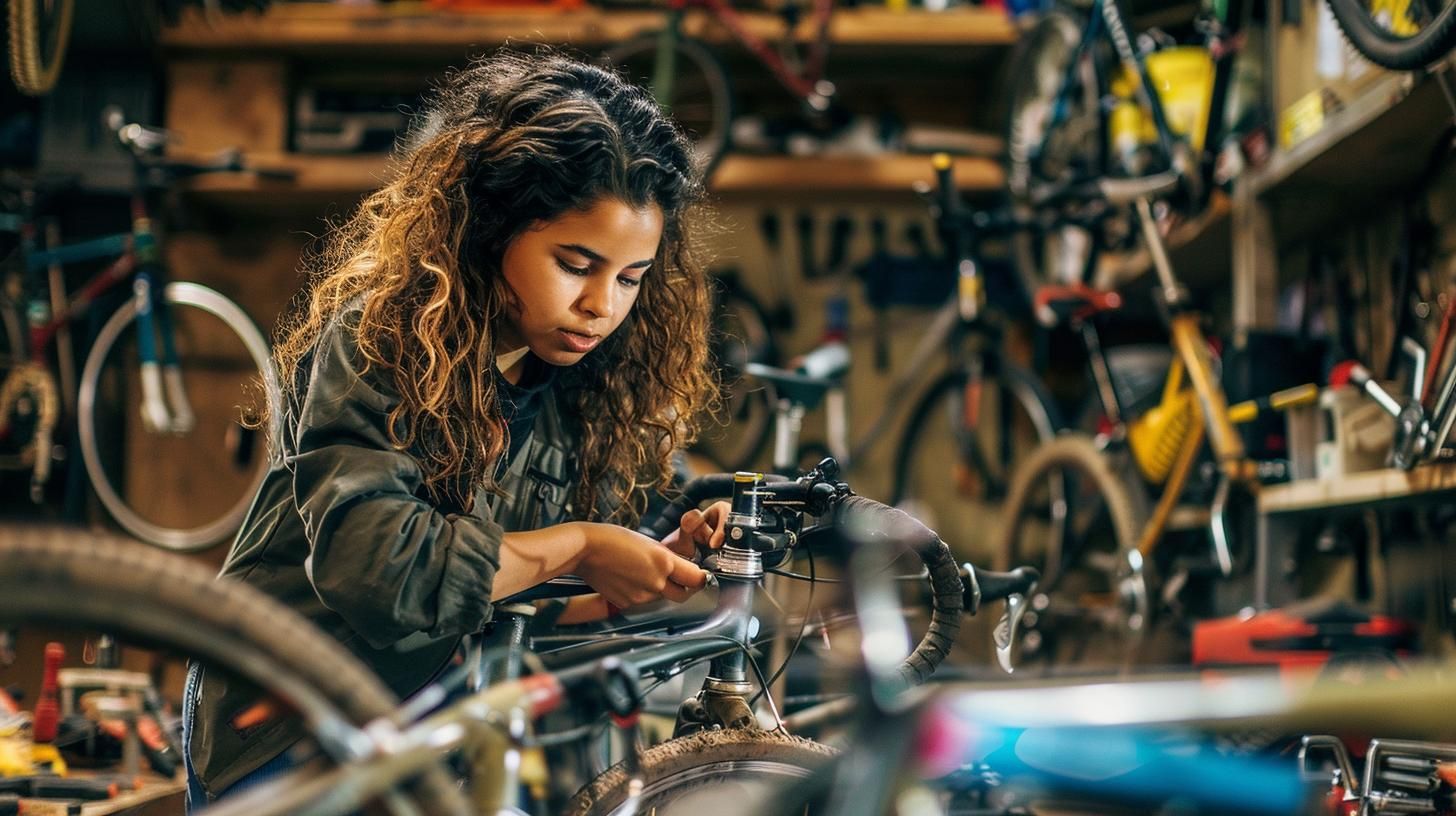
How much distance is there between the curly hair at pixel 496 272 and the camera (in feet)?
3.39

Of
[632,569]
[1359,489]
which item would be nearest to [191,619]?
[632,569]

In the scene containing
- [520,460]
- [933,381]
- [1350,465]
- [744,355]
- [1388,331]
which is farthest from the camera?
[933,381]

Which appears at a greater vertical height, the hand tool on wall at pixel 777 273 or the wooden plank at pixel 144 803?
the hand tool on wall at pixel 777 273

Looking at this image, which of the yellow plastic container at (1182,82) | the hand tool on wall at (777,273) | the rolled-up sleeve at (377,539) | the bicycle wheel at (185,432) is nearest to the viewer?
the rolled-up sleeve at (377,539)

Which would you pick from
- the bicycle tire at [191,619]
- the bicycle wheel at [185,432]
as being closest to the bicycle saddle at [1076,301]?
the bicycle wheel at [185,432]

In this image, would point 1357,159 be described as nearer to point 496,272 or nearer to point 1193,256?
point 1193,256

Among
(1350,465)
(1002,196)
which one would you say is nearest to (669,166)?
(1350,465)

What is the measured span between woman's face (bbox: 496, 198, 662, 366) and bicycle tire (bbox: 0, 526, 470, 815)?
55 cm

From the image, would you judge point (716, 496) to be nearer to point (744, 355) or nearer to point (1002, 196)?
point (744, 355)

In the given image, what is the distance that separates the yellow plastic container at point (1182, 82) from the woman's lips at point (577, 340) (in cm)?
210

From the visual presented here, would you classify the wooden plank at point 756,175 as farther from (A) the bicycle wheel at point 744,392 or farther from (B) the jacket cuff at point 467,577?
(B) the jacket cuff at point 467,577

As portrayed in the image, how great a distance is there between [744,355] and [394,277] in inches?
92.3

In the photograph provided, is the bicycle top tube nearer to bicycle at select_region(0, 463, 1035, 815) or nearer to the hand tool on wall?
the hand tool on wall

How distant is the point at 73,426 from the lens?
11.2ft
